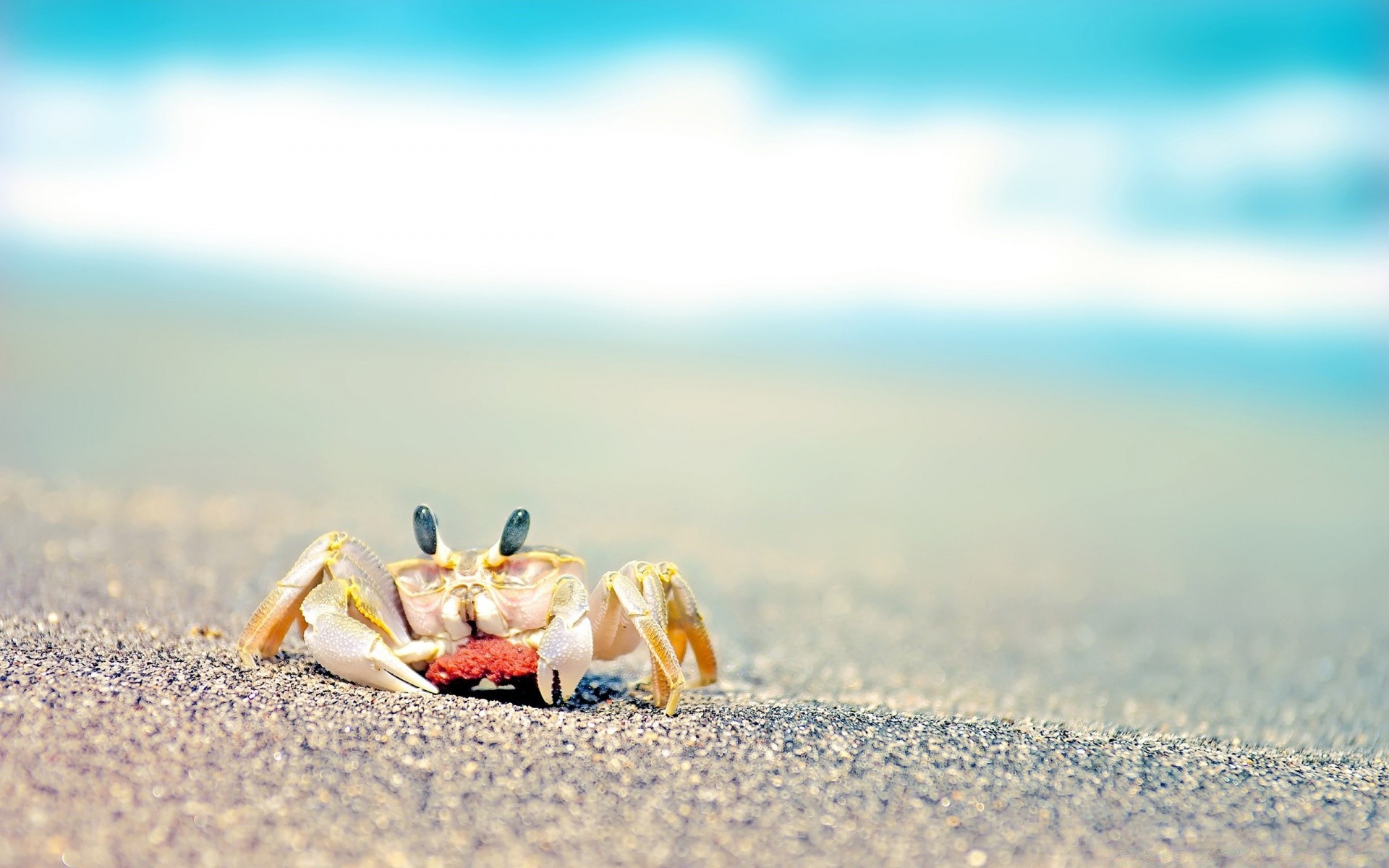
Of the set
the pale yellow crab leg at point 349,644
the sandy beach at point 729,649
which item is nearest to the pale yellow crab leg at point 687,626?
the sandy beach at point 729,649

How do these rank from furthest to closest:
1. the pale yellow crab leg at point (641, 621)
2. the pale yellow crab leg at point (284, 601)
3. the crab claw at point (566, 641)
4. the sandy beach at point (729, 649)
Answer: the pale yellow crab leg at point (284, 601) < the pale yellow crab leg at point (641, 621) < the crab claw at point (566, 641) < the sandy beach at point (729, 649)

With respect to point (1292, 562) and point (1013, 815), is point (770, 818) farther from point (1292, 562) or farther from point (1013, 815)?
point (1292, 562)

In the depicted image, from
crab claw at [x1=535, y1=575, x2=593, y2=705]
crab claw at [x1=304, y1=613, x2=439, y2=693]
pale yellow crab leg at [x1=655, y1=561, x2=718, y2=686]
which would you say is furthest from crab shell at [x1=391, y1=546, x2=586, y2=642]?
pale yellow crab leg at [x1=655, y1=561, x2=718, y2=686]

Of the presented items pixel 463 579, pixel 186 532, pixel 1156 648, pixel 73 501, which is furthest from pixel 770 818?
pixel 73 501

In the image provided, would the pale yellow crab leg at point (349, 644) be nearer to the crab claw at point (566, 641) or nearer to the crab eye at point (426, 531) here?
the crab eye at point (426, 531)

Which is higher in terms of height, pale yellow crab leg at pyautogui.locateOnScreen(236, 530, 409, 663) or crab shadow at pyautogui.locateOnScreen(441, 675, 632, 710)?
pale yellow crab leg at pyautogui.locateOnScreen(236, 530, 409, 663)

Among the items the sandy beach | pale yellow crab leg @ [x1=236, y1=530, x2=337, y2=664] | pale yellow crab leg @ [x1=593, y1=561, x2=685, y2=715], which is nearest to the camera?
the sandy beach

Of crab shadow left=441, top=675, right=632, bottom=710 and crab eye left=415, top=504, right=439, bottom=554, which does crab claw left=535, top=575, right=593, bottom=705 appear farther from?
crab eye left=415, top=504, right=439, bottom=554
